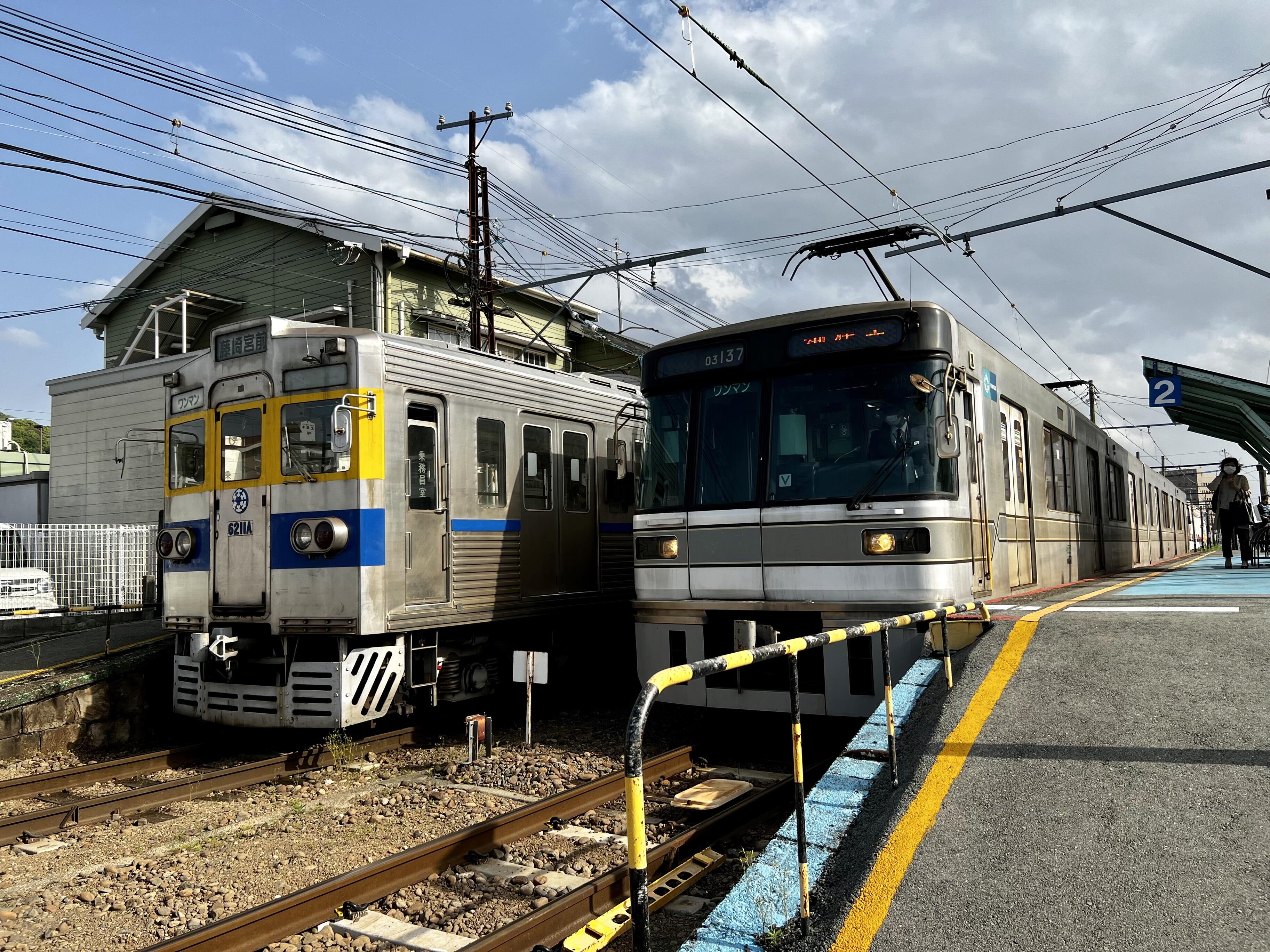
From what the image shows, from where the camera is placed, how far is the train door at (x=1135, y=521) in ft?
68.2

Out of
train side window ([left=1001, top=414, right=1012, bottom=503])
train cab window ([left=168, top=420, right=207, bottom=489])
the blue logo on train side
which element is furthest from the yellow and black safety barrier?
train cab window ([left=168, top=420, right=207, bottom=489])

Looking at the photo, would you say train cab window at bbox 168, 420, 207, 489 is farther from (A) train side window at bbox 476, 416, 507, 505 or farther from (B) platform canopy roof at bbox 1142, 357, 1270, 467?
(B) platform canopy roof at bbox 1142, 357, 1270, 467

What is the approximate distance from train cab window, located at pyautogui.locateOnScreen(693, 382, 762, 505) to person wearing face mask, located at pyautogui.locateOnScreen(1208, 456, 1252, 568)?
9.24 m

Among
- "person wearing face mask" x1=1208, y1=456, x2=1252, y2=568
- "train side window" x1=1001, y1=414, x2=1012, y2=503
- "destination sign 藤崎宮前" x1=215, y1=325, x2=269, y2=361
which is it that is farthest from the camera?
"person wearing face mask" x1=1208, y1=456, x2=1252, y2=568

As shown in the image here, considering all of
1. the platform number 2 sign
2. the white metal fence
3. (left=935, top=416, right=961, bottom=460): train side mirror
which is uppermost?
the platform number 2 sign

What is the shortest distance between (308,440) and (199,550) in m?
1.84

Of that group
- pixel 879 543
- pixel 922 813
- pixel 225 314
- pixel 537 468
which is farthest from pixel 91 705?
pixel 225 314

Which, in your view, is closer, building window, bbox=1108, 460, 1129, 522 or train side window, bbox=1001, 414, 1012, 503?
train side window, bbox=1001, 414, 1012, 503

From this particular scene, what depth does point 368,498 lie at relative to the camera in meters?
8.08

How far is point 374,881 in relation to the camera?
16.2ft

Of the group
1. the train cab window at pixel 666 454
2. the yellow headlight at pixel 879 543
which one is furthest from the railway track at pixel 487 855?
the train cab window at pixel 666 454

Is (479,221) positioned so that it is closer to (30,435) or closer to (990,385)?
(990,385)

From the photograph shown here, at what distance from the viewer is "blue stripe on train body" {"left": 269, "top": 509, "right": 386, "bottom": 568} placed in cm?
799

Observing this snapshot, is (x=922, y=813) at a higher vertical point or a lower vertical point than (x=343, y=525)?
lower
